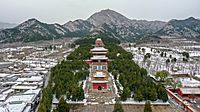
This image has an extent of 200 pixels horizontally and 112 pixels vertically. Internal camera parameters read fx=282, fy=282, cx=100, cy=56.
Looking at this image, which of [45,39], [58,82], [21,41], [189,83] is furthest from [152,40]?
[58,82]

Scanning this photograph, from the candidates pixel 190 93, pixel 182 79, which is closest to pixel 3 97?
pixel 190 93

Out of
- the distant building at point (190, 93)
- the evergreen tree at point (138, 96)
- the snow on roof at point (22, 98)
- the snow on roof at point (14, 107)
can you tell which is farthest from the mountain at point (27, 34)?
the distant building at point (190, 93)

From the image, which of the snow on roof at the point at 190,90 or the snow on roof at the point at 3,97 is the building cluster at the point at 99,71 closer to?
the snow on roof at the point at 190,90

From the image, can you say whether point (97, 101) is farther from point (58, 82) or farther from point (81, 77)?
point (81, 77)

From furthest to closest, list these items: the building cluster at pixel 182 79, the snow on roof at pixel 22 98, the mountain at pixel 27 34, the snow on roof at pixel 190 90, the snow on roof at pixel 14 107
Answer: the mountain at pixel 27 34
the snow on roof at pixel 190 90
the snow on roof at pixel 22 98
the building cluster at pixel 182 79
the snow on roof at pixel 14 107

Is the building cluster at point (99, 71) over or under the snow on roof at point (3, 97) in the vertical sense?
over

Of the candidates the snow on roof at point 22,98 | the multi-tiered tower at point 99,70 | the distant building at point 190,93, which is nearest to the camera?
the snow on roof at point 22,98

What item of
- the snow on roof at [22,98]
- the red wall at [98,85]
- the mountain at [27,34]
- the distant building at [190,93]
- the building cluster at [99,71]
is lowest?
the snow on roof at [22,98]

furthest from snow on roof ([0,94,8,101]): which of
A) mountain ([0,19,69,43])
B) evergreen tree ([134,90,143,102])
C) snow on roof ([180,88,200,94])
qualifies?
mountain ([0,19,69,43])

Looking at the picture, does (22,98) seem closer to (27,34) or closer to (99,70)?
(99,70)
